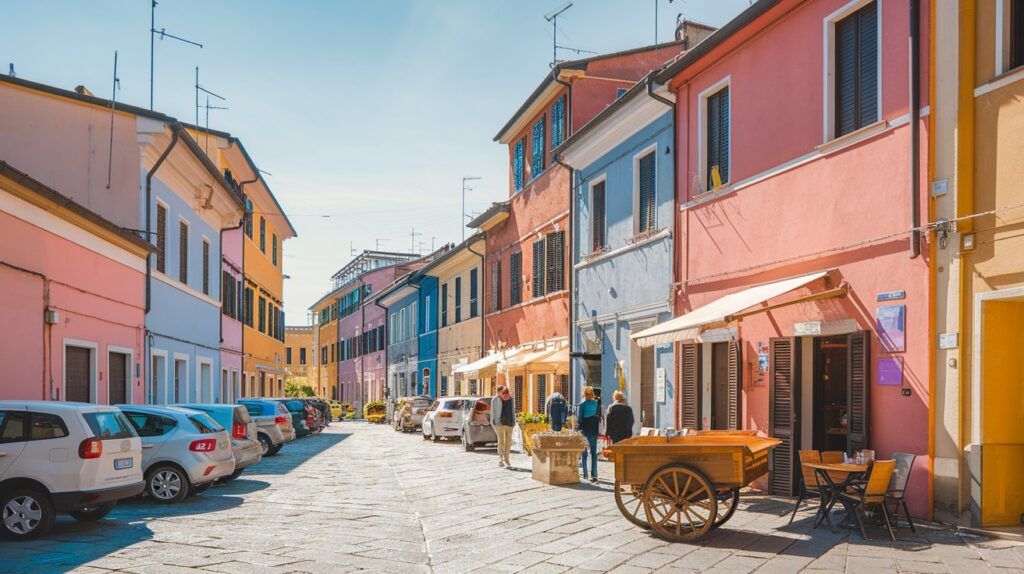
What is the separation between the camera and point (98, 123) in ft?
61.6

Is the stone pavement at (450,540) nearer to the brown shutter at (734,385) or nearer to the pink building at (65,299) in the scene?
the brown shutter at (734,385)

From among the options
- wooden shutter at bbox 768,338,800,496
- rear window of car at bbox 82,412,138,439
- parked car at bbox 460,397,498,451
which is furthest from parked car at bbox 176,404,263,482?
wooden shutter at bbox 768,338,800,496

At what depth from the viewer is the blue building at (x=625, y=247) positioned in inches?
655

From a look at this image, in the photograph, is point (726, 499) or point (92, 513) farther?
point (92, 513)

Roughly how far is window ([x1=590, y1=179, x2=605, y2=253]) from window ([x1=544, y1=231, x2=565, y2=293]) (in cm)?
236

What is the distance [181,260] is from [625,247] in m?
11.1

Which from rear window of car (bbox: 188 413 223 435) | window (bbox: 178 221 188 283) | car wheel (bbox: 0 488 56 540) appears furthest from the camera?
window (bbox: 178 221 188 283)

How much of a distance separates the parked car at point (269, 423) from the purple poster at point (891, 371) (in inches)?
592

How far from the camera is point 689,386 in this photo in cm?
1555

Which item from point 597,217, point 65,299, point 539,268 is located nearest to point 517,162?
point 539,268

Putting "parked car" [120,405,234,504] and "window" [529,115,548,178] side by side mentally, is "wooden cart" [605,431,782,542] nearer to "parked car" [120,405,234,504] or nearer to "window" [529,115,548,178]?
"parked car" [120,405,234,504]

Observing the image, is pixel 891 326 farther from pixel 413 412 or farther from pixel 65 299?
pixel 413 412

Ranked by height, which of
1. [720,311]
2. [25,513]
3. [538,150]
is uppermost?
[538,150]

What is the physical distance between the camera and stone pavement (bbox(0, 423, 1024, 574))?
830cm
